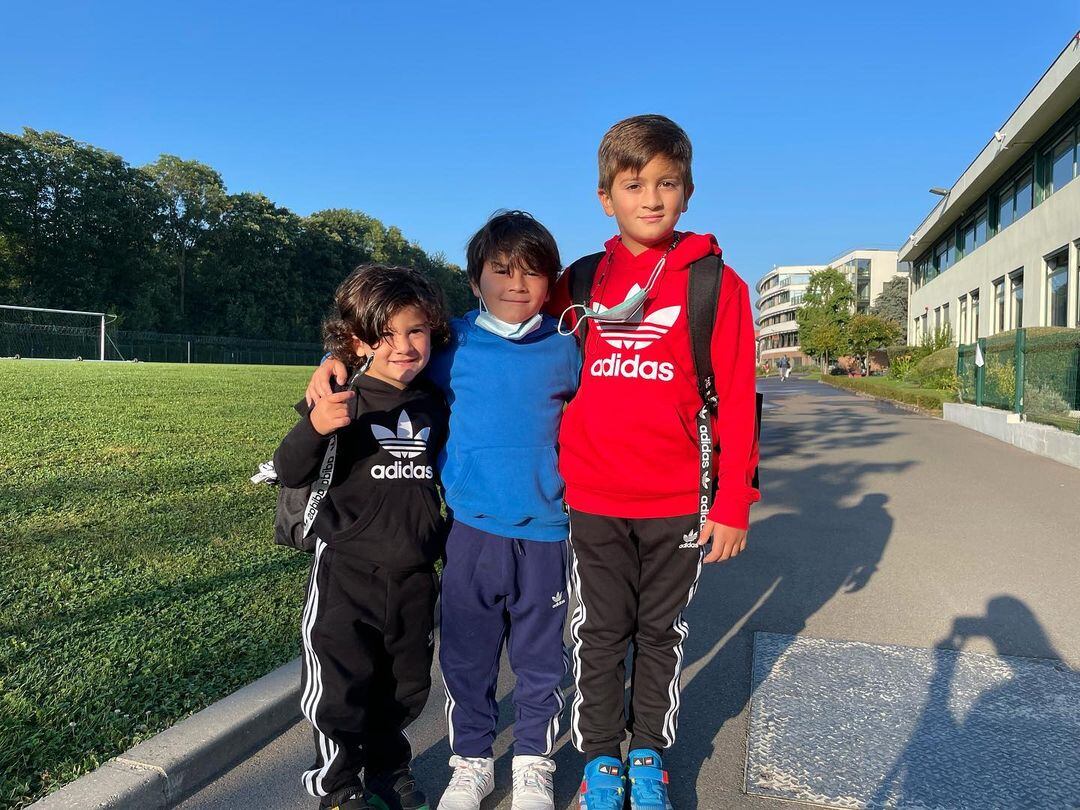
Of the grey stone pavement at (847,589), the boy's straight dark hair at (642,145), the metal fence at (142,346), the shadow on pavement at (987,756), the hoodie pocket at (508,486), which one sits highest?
the metal fence at (142,346)

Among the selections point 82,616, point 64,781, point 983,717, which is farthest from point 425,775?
point 983,717

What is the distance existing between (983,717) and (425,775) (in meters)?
2.09

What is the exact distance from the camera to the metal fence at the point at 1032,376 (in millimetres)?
9906

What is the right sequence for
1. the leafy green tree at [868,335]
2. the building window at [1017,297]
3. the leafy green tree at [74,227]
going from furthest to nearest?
the leafy green tree at [868,335] → the leafy green tree at [74,227] → the building window at [1017,297]

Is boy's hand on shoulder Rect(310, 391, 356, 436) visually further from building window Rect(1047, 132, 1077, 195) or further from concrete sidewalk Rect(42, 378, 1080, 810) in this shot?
building window Rect(1047, 132, 1077, 195)

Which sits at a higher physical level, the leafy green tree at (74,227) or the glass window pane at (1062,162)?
the leafy green tree at (74,227)

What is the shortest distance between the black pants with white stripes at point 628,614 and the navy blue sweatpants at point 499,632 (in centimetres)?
8

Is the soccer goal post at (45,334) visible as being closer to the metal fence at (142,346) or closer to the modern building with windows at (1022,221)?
the metal fence at (142,346)

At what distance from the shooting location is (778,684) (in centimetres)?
326

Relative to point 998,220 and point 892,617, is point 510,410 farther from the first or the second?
point 998,220

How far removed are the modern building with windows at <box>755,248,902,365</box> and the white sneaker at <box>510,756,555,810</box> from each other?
86.4 meters

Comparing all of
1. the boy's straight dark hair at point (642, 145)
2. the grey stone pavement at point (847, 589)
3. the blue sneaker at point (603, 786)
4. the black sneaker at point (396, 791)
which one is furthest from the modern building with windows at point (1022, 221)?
the black sneaker at point (396, 791)

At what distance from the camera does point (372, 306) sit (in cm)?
233

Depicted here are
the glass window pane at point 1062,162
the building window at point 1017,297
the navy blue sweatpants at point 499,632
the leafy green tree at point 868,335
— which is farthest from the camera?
the leafy green tree at point 868,335
